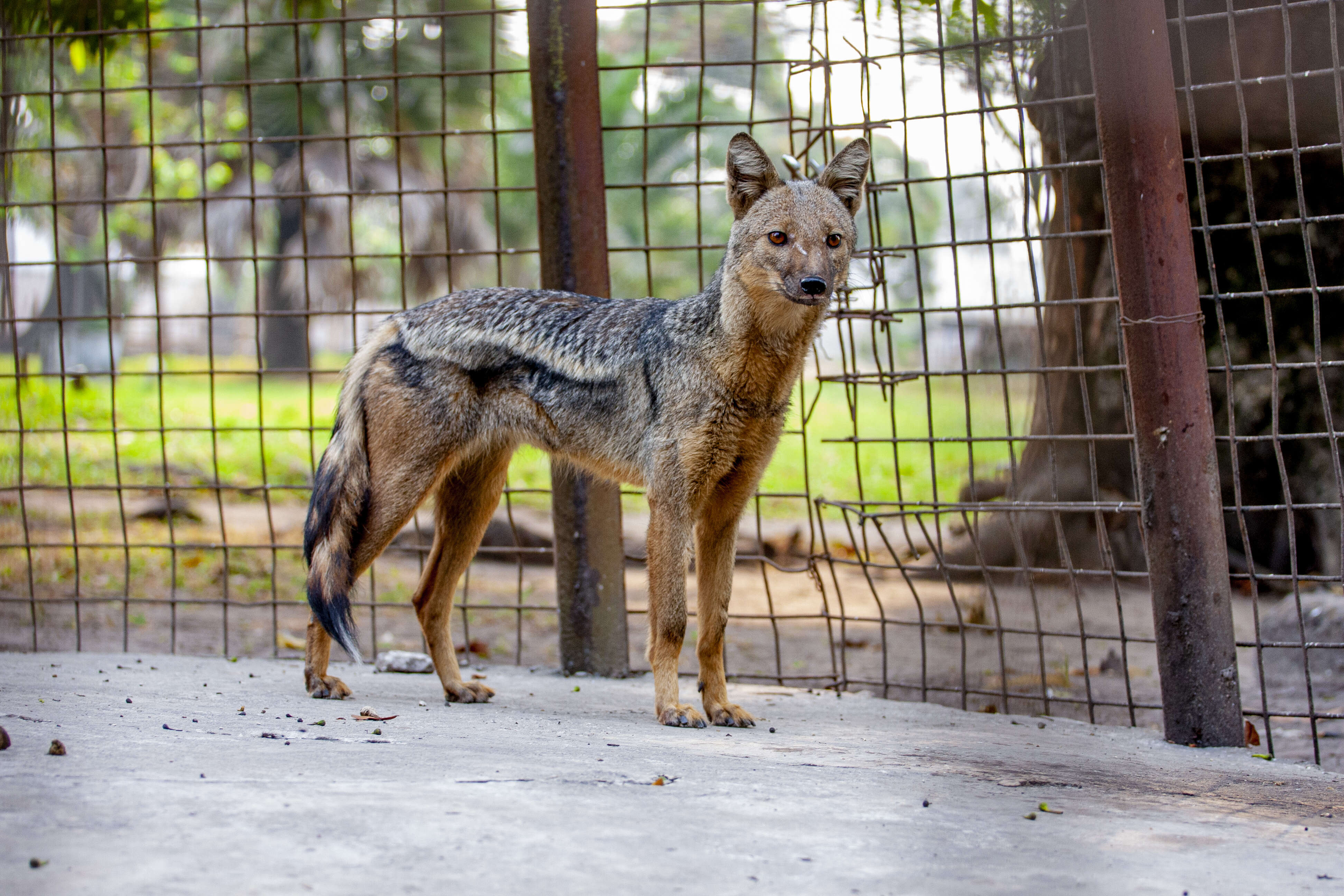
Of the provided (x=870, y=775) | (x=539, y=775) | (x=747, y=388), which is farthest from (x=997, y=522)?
(x=539, y=775)

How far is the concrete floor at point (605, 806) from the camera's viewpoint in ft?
7.02

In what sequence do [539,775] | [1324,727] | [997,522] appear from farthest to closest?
1. [997,522]
2. [1324,727]
3. [539,775]

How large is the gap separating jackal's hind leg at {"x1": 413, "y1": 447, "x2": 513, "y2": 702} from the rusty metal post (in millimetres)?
332

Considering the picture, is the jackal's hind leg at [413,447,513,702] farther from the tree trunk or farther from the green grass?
the tree trunk

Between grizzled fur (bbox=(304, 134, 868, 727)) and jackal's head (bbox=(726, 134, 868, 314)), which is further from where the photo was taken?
grizzled fur (bbox=(304, 134, 868, 727))

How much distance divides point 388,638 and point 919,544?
5021 millimetres

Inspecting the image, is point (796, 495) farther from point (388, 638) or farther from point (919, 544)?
point (919, 544)

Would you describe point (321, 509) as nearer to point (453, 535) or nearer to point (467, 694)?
point (453, 535)

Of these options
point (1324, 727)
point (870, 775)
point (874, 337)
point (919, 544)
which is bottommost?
point (1324, 727)

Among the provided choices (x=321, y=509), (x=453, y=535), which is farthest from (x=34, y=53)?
(x=453, y=535)

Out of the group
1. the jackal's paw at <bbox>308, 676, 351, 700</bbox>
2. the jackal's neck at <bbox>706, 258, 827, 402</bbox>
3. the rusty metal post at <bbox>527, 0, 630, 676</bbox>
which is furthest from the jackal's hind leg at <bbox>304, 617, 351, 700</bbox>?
the jackal's neck at <bbox>706, 258, 827, 402</bbox>

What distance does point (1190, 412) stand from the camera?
13.0 feet

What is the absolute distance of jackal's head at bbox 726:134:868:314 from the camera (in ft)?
13.4

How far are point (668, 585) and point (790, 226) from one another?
1489mm
